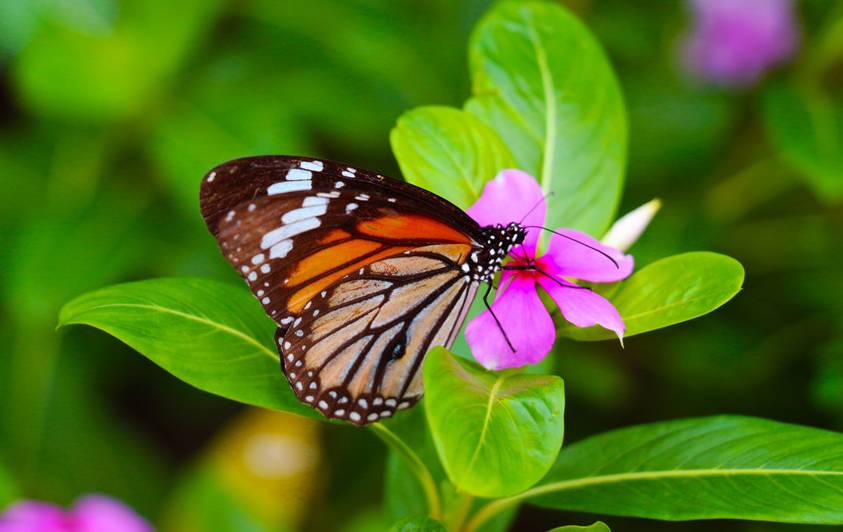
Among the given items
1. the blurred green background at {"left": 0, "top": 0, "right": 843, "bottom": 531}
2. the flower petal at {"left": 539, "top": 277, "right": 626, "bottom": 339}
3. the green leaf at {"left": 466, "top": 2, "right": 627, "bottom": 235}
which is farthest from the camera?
the blurred green background at {"left": 0, "top": 0, "right": 843, "bottom": 531}

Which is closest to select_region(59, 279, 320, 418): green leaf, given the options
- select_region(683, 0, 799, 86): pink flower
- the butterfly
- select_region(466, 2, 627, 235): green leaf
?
the butterfly

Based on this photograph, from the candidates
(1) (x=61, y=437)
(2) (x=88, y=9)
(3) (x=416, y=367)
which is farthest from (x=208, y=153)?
(3) (x=416, y=367)

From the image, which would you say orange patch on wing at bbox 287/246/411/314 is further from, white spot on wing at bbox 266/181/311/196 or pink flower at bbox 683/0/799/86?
pink flower at bbox 683/0/799/86

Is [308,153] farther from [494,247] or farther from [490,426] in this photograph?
[490,426]

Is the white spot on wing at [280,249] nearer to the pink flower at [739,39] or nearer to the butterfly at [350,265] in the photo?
the butterfly at [350,265]

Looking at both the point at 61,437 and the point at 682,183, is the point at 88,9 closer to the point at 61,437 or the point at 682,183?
the point at 61,437

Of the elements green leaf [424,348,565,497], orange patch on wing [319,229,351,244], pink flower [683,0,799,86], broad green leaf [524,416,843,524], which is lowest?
broad green leaf [524,416,843,524]

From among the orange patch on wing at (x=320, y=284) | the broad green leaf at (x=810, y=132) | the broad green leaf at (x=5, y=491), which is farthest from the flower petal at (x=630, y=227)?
the broad green leaf at (x=5, y=491)
